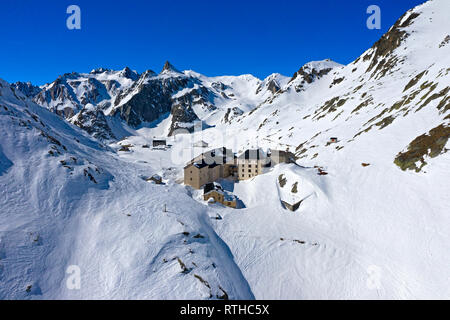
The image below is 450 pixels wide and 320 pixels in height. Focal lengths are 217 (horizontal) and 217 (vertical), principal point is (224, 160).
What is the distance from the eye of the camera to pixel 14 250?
15328mm

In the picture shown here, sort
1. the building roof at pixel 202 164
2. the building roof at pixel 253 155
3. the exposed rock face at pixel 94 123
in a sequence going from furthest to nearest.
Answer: the exposed rock face at pixel 94 123 → the building roof at pixel 253 155 → the building roof at pixel 202 164

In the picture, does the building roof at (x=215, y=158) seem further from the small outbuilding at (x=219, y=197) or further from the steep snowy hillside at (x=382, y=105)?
the steep snowy hillside at (x=382, y=105)

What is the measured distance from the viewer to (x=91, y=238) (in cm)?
1911

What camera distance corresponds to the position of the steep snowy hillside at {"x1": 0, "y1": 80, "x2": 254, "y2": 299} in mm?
15219

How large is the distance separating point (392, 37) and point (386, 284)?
453 feet

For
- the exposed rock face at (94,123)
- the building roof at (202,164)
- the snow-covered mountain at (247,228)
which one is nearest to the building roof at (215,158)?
the building roof at (202,164)

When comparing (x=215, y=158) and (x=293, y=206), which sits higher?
(x=215, y=158)

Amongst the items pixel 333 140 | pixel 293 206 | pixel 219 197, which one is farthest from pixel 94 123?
pixel 293 206

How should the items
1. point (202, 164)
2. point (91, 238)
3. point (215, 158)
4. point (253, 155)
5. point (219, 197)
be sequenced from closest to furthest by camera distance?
point (91, 238), point (219, 197), point (202, 164), point (253, 155), point (215, 158)

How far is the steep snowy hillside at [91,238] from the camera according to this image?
15219 mm

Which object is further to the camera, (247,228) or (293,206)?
(293,206)

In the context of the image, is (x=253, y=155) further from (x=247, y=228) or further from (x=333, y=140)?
(x=247, y=228)

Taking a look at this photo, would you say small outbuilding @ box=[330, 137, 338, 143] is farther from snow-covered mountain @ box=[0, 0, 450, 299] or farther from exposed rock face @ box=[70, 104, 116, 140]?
exposed rock face @ box=[70, 104, 116, 140]
